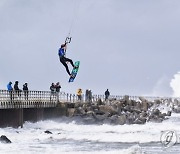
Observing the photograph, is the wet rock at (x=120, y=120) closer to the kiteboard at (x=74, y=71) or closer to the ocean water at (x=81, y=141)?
the ocean water at (x=81, y=141)

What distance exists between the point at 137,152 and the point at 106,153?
140 cm

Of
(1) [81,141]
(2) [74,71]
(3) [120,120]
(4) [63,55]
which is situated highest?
(4) [63,55]

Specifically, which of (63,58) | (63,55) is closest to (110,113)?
(63,58)

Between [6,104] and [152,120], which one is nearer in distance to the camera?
[6,104]

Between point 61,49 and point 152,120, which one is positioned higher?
point 61,49

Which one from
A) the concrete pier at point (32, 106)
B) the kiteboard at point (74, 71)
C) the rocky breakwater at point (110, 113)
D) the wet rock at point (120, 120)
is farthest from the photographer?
the rocky breakwater at point (110, 113)

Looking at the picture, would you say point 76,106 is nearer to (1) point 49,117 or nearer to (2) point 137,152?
(1) point 49,117

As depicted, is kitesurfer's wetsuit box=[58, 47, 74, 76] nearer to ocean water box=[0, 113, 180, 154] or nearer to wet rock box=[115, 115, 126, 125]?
ocean water box=[0, 113, 180, 154]

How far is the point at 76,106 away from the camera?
140 feet

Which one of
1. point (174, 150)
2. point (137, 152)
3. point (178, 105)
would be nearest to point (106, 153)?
point (137, 152)

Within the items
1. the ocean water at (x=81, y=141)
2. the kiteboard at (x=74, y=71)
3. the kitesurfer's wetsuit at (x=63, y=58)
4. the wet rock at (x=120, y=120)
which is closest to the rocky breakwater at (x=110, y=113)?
the wet rock at (x=120, y=120)

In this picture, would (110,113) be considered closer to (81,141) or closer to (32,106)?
(32,106)

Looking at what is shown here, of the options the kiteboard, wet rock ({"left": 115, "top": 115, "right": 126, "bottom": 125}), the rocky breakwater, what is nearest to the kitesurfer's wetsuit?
the kiteboard

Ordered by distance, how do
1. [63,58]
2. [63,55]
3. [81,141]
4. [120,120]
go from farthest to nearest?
[120,120] → [63,58] → [63,55] → [81,141]
